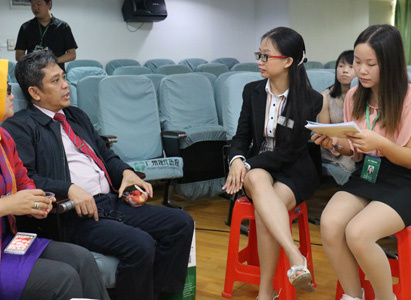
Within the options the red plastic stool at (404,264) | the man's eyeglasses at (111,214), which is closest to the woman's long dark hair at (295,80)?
the red plastic stool at (404,264)

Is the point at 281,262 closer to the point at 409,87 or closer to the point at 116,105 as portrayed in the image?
the point at 409,87

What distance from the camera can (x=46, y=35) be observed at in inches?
220

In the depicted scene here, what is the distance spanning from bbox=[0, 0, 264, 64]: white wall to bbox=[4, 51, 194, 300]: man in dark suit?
20.3 feet

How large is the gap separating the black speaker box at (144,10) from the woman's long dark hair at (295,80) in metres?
7.10

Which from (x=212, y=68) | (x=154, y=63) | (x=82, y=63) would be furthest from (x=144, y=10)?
(x=212, y=68)

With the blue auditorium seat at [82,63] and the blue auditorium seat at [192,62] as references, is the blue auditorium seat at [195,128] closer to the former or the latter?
the blue auditorium seat at [82,63]

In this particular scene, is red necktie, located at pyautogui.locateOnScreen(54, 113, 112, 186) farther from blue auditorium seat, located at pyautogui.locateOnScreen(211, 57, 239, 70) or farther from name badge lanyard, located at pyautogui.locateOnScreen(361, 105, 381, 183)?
blue auditorium seat, located at pyautogui.locateOnScreen(211, 57, 239, 70)

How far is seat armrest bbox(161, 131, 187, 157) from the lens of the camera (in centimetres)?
423

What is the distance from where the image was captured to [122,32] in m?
10.1

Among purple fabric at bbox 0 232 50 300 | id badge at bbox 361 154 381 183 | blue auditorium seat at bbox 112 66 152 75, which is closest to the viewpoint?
purple fabric at bbox 0 232 50 300

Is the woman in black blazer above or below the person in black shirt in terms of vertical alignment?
below

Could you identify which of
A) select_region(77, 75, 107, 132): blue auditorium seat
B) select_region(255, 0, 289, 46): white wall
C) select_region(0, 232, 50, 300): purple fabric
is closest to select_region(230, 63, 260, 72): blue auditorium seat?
select_region(255, 0, 289, 46): white wall

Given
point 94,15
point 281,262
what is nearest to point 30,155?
Result: point 281,262

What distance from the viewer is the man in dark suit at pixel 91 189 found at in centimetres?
240
